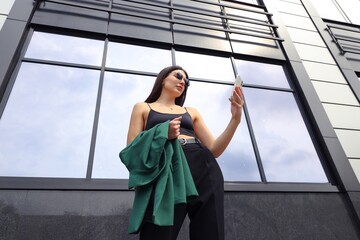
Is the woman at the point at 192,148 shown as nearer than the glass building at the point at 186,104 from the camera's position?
Answer: Yes

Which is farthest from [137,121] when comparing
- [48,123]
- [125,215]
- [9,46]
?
[9,46]

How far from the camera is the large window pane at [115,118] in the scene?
2.92 meters

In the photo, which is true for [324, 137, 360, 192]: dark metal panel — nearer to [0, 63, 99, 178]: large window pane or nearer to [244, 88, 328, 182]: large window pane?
[244, 88, 328, 182]: large window pane

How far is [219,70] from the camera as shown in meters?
4.38

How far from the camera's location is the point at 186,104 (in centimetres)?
379

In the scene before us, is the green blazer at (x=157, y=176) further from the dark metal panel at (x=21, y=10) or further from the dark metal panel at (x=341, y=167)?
the dark metal panel at (x=21, y=10)

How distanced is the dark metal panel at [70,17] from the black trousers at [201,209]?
352cm

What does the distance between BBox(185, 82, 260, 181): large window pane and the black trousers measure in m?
1.98

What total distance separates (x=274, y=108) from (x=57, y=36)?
395 cm

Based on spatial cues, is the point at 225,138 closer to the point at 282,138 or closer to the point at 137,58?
the point at 282,138

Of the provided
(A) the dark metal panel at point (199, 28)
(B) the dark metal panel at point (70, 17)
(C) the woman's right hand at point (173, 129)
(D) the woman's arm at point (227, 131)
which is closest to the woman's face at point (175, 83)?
(D) the woman's arm at point (227, 131)

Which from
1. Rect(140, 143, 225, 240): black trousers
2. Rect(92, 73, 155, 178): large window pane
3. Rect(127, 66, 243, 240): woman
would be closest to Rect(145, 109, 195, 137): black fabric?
Rect(127, 66, 243, 240): woman

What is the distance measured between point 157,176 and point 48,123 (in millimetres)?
2466

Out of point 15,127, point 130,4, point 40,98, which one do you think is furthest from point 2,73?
point 130,4
